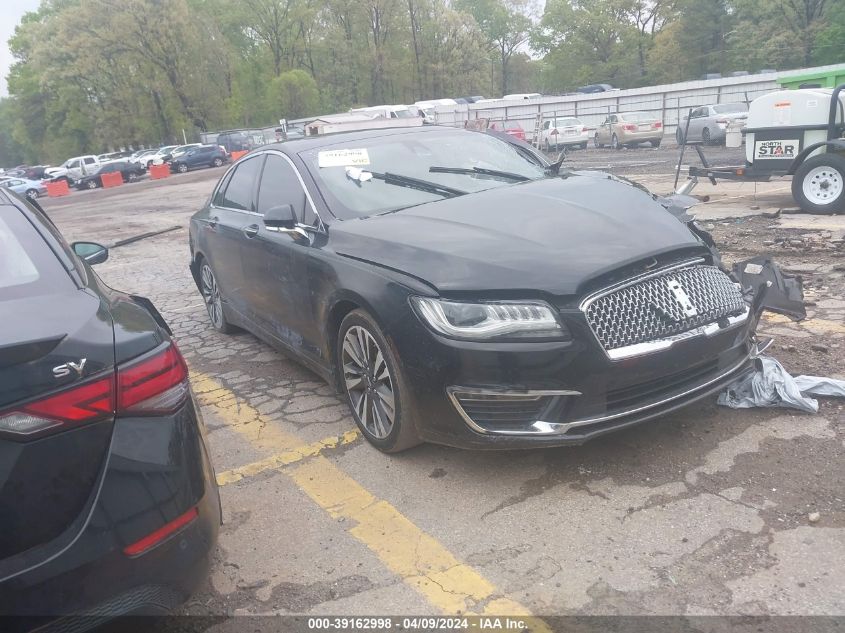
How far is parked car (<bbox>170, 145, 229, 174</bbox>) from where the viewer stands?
39375mm

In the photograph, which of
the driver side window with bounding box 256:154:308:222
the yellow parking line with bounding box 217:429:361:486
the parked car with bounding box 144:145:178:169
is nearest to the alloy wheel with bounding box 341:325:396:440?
the yellow parking line with bounding box 217:429:361:486

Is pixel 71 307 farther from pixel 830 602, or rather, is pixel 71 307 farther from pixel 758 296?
pixel 758 296

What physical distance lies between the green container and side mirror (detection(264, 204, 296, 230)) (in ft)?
36.0

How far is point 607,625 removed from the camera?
2408 mm

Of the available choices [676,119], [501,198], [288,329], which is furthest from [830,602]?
[676,119]

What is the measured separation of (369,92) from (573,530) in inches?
2833

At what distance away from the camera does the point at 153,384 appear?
7.18 ft

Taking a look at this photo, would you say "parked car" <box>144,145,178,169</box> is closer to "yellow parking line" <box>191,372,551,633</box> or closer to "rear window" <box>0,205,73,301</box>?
"yellow parking line" <box>191,372,551,633</box>

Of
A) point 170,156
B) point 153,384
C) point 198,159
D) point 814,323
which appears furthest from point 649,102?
point 153,384

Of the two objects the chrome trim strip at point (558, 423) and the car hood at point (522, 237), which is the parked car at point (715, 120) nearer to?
the car hood at point (522, 237)

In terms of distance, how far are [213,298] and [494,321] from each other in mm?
3829

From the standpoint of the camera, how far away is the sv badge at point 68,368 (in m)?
1.94

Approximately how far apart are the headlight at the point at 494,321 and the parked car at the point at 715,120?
2174 centimetres

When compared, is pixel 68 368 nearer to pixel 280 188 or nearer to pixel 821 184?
pixel 280 188
